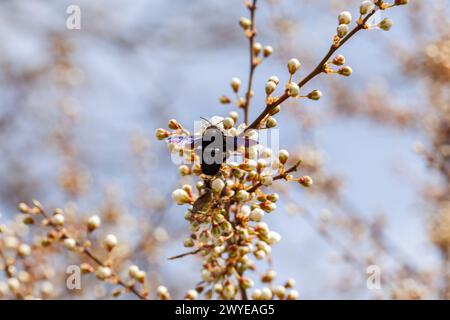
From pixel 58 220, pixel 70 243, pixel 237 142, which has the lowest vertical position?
pixel 70 243

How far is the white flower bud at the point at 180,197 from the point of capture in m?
2.39

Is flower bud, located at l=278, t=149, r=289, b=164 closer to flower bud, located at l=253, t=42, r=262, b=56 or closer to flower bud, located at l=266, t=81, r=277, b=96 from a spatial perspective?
flower bud, located at l=266, t=81, r=277, b=96

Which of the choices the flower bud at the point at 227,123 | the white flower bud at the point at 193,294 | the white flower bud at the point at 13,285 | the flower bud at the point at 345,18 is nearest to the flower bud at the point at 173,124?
the flower bud at the point at 227,123

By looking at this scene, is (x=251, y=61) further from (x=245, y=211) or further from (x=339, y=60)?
(x=245, y=211)

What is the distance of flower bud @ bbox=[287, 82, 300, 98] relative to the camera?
86.3 inches

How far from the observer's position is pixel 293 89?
220 cm

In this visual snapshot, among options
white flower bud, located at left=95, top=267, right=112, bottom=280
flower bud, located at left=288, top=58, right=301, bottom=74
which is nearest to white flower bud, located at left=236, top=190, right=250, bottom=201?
flower bud, located at left=288, top=58, right=301, bottom=74

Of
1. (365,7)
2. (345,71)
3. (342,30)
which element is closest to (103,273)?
(345,71)

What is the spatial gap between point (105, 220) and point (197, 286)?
367 cm

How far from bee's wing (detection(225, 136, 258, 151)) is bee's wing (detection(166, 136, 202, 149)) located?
0.44 feet

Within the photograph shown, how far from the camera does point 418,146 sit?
4.70 m

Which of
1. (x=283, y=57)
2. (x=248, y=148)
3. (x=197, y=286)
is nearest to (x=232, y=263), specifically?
(x=197, y=286)

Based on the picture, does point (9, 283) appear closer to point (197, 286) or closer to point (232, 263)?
point (197, 286)

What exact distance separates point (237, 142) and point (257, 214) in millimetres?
355
